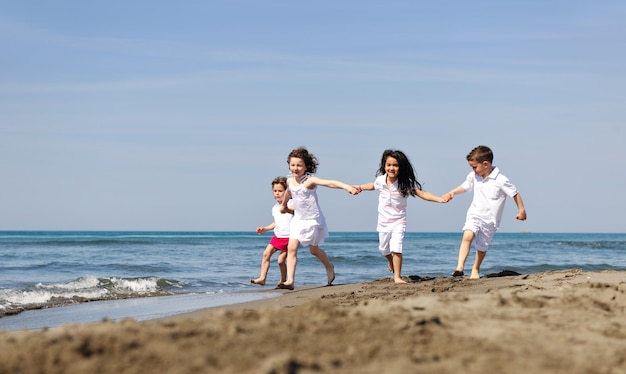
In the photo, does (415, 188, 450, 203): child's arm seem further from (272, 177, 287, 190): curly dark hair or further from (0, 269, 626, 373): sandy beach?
(0, 269, 626, 373): sandy beach

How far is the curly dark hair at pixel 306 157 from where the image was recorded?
9695 mm

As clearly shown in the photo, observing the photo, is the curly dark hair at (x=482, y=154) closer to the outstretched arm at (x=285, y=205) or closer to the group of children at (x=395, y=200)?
the group of children at (x=395, y=200)

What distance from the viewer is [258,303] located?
8242mm

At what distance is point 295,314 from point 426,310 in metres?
0.88

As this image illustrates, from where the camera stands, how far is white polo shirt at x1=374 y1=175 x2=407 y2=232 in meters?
9.41

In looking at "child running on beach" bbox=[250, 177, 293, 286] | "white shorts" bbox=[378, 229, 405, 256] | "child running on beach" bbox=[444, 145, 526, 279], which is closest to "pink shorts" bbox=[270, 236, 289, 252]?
"child running on beach" bbox=[250, 177, 293, 286]

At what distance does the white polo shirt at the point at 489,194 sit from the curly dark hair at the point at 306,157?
6.73 feet

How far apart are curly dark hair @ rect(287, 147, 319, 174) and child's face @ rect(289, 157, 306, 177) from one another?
0.05 meters

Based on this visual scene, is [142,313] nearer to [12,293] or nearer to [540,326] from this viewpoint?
[12,293]

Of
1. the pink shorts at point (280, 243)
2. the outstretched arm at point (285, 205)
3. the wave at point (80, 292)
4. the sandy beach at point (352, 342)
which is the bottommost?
the wave at point (80, 292)

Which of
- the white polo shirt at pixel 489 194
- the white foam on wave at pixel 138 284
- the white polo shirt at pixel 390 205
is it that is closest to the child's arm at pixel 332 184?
the white polo shirt at pixel 390 205

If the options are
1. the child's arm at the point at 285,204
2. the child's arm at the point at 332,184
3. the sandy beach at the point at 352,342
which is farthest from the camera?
the child's arm at the point at 285,204

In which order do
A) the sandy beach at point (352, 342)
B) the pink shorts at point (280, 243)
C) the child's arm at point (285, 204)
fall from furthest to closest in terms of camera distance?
1. the pink shorts at point (280, 243)
2. the child's arm at point (285, 204)
3. the sandy beach at point (352, 342)

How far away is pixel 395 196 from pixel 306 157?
1.31 metres
